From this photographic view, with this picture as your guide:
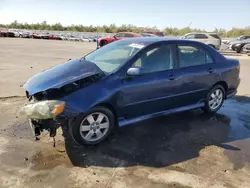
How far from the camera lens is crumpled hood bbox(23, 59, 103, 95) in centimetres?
409

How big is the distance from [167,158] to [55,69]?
93.5 inches

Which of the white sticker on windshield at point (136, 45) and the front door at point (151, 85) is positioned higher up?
the white sticker on windshield at point (136, 45)

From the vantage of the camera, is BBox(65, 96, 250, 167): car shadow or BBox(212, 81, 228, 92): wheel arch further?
BBox(212, 81, 228, 92): wheel arch

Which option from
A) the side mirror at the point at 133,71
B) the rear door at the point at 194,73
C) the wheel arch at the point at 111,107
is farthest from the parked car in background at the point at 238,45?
the wheel arch at the point at 111,107

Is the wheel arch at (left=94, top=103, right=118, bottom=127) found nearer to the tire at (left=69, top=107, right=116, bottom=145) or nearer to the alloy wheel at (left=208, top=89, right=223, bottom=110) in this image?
the tire at (left=69, top=107, right=116, bottom=145)

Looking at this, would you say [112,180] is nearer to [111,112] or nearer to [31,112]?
[111,112]

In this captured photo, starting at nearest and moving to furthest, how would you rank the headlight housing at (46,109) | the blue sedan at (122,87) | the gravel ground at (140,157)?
1. the gravel ground at (140,157)
2. the headlight housing at (46,109)
3. the blue sedan at (122,87)

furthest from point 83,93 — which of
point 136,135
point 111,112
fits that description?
point 136,135

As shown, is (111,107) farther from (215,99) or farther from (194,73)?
(215,99)

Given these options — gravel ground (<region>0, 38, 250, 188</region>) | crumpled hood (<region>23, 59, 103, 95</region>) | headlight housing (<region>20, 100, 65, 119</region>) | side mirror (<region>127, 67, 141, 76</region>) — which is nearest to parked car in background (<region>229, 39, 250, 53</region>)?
gravel ground (<region>0, 38, 250, 188</region>)

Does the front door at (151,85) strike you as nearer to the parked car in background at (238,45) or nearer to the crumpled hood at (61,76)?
the crumpled hood at (61,76)

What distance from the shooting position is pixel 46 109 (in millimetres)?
3803

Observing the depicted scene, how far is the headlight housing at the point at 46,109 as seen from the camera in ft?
12.5

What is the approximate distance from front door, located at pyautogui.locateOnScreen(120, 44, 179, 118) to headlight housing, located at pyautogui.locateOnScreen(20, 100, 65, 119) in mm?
1064
